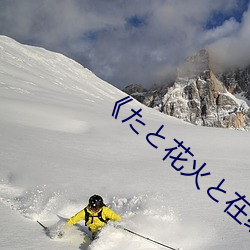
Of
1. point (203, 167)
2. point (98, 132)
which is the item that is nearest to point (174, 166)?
point (203, 167)

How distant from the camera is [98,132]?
1366 cm

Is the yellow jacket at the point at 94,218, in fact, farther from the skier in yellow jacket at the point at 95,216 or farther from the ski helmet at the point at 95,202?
the ski helmet at the point at 95,202

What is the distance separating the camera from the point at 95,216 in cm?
562

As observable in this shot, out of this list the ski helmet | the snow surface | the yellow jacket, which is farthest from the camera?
the yellow jacket

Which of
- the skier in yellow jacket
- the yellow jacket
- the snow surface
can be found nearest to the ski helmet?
the skier in yellow jacket

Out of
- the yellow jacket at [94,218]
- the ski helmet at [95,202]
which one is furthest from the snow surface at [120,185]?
the ski helmet at [95,202]

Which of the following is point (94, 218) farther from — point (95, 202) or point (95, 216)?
point (95, 202)

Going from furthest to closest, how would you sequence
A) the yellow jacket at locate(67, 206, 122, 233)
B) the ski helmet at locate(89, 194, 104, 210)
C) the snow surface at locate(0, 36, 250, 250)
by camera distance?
the yellow jacket at locate(67, 206, 122, 233), the ski helmet at locate(89, 194, 104, 210), the snow surface at locate(0, 36, 250, 250)

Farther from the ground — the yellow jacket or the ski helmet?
the ski helmet

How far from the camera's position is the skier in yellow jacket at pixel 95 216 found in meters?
5.54

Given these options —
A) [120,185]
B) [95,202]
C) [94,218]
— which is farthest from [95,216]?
[120,185]

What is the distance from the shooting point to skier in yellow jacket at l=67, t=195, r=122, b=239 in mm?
5539

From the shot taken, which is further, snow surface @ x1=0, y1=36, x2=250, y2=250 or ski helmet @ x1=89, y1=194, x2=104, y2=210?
ski helmet @ x1=89, y1=194, x2=104, y2=210

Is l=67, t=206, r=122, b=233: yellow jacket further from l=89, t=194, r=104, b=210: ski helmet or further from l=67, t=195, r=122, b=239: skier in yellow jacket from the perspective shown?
l=89, t=194, r=104, b=210: ski helmet
